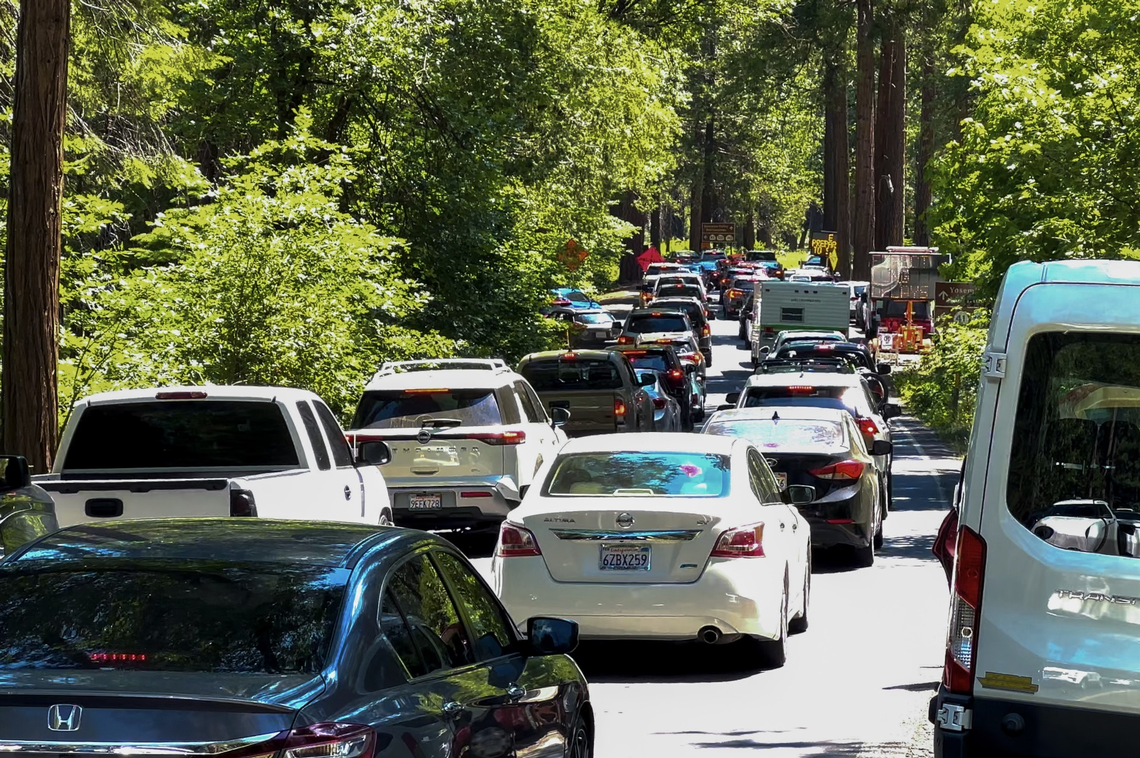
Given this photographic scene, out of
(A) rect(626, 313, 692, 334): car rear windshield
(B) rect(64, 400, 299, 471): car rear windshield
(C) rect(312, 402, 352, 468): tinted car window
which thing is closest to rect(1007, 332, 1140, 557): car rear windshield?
(B) rect(64, 400, 299, 471): car rear windshield

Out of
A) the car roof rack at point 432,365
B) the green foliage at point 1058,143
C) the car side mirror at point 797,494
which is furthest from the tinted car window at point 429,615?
the green foliage at point 1058,143

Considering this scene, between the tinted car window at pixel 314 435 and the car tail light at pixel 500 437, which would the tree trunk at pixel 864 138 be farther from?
the tinted car window at pixel 314 435

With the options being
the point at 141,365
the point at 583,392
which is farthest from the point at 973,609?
the point at 583,392

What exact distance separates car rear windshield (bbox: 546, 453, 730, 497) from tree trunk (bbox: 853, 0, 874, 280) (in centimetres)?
4365

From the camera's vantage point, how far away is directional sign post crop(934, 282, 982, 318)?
36.5m

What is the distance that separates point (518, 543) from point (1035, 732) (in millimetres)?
5247

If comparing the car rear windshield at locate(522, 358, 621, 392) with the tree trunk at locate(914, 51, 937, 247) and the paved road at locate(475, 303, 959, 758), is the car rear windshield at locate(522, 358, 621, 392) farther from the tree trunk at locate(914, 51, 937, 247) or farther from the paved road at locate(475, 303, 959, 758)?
the tree trunk at locate(914, 51, 937, 247)

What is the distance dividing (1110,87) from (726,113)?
74292mm

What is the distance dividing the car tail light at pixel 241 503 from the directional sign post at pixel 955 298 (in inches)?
1061

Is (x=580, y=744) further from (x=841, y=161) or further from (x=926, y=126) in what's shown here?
(x=841, y=161)

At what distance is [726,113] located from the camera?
9175 centimetres

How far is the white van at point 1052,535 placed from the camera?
5.93m

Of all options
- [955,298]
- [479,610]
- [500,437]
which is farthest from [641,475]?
[955,298]

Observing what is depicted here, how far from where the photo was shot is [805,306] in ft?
151
